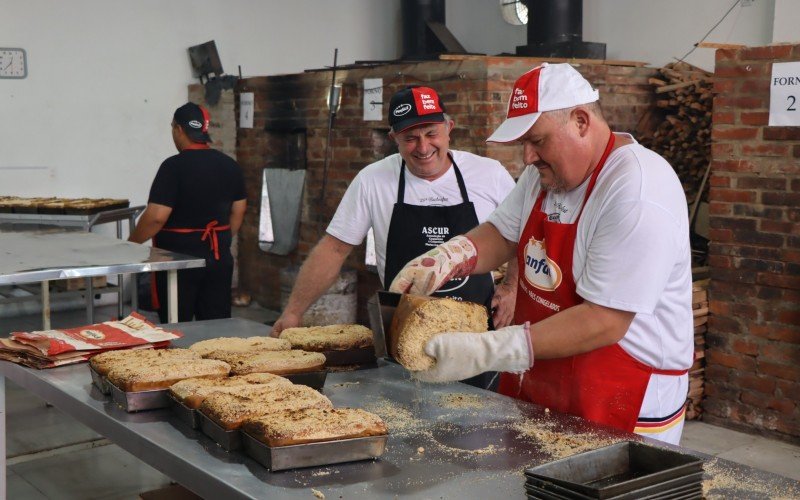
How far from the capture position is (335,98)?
24.0 ft

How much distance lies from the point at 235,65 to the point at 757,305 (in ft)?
18.4

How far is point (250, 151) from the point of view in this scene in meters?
8.62

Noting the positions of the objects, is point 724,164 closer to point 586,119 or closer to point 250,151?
point 586,119

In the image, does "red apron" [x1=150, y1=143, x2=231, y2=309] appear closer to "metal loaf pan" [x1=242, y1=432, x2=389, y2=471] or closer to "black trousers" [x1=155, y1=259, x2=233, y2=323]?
"black trousers" [x1=155, y1=259, x2=233, y2=323]

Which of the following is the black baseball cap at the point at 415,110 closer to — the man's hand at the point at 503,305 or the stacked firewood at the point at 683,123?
the man's hand at the point at 503,305

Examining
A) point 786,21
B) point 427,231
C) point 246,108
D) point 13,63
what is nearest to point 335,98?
point 246,108

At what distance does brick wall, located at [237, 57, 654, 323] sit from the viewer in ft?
19.8

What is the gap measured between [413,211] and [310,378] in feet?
4.00

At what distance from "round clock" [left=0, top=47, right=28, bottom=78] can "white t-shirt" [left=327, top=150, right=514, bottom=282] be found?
5.20 meters

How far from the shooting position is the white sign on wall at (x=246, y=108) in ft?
27.7

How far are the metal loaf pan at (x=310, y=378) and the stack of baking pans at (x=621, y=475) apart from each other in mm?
972

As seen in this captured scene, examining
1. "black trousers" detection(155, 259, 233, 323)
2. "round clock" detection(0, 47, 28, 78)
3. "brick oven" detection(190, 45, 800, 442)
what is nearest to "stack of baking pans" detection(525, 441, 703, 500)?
"brick oven" detection(190, 45, 800, 442)

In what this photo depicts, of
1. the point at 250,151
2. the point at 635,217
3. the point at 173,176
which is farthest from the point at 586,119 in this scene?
the point at 250,151

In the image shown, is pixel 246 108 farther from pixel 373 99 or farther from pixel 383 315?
pixel 383 315
